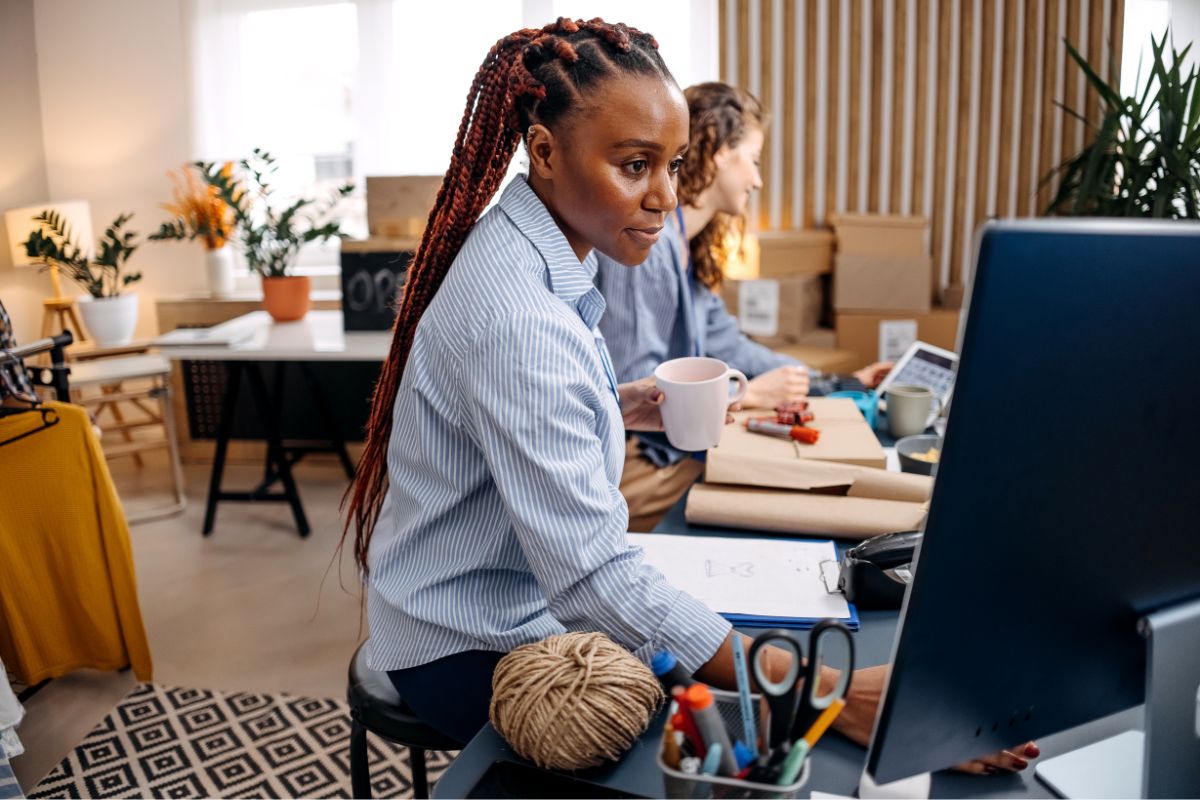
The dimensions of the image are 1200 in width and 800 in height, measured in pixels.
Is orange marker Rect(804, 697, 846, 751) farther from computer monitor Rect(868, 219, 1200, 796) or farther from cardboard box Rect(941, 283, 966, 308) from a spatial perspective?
cardboard box Rect(941, 283, 966, 308)

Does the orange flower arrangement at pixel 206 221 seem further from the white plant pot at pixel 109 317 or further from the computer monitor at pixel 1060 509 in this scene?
the computer monitor at pixel 1060 509

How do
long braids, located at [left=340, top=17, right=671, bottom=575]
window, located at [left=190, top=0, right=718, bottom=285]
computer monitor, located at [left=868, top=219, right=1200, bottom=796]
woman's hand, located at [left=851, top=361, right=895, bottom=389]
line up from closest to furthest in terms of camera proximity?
computer monitor, located at [left=868, top=219, right=1200, bottom=796] < long braids, located at [left=340, top=17, right=671, bottom=575] < woman's hand, located at [left=851, top=361, right=895, bottom=389] < window, located at [left=190, top=0, right=718, bottom=285]

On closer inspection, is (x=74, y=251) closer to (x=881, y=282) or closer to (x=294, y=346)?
(x=294, y=346)

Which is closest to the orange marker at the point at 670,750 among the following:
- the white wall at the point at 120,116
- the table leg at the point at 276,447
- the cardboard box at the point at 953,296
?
the table leg at the point at 276,447

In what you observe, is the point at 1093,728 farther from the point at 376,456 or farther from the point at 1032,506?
the point at 376,456

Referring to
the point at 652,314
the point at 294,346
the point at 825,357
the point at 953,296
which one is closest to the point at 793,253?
the point at 825,357

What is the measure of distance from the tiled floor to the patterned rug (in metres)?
0.06

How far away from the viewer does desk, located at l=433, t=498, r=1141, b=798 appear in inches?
31.2

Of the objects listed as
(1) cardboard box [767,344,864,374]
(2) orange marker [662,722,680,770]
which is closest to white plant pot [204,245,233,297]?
(1) cardboard box [767,344,864,374]

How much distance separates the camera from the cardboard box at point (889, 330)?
4.12 meters

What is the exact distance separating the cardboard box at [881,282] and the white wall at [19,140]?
4.00 metres

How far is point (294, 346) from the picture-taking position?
3496 mm

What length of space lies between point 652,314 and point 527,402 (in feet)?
3.92

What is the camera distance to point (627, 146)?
41.5 inches
